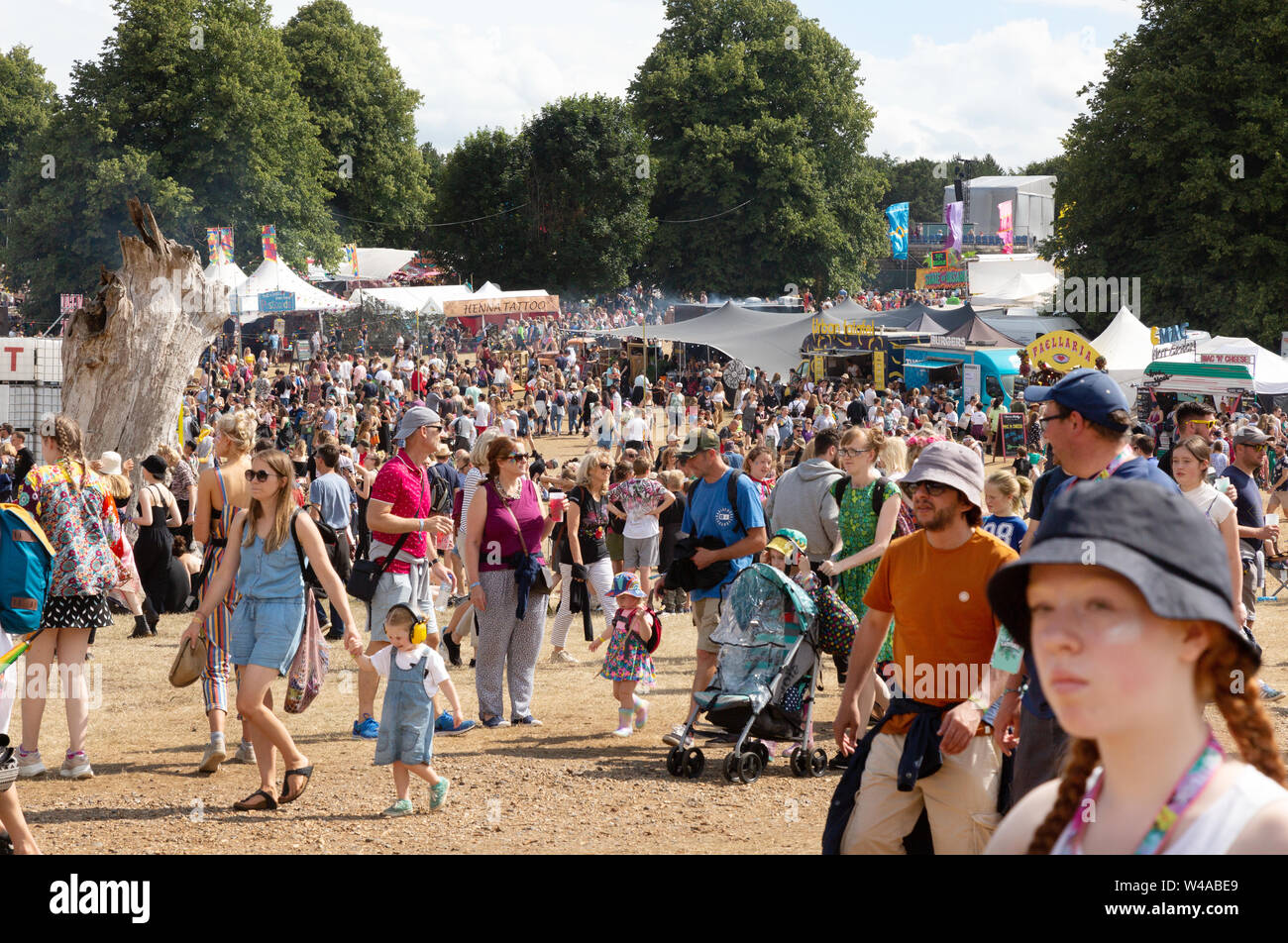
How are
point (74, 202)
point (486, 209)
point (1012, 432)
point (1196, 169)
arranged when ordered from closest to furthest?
point (1012, 432)
point (1196, 169)
point (74, 202)
point (486, 209)

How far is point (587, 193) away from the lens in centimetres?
5222

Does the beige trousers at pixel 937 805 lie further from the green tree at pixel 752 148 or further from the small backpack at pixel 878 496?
the green tree at pixel 752 148

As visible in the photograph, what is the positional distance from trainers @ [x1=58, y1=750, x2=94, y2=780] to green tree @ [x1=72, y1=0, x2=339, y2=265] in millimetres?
37677

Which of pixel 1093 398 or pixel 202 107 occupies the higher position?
pixel 202 107

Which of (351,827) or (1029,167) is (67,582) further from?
(1029,167)

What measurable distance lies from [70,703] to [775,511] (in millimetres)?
4028

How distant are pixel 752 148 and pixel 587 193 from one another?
684cm

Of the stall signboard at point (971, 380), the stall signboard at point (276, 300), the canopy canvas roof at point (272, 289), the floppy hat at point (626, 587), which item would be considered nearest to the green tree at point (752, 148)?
the canopy canvas roof at point (272, 289)

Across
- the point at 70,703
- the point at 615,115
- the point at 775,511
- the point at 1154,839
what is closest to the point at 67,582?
the point at 70,703

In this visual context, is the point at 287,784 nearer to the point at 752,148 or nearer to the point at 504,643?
the point at 504,643

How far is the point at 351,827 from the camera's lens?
19.9ft

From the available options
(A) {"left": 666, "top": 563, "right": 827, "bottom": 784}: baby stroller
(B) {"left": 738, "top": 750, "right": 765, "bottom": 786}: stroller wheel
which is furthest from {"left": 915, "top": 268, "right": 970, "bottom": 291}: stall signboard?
(B) {"left": 738, "top": 750, "right": 765, "bottom": 786}: stroller wheel

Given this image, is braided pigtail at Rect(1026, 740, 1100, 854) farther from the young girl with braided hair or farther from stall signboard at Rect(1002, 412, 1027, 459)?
stall signboard at Rect(1002, 412, 1027, 459)

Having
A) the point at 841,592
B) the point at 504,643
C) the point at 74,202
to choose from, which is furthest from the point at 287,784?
the point at 74,202
